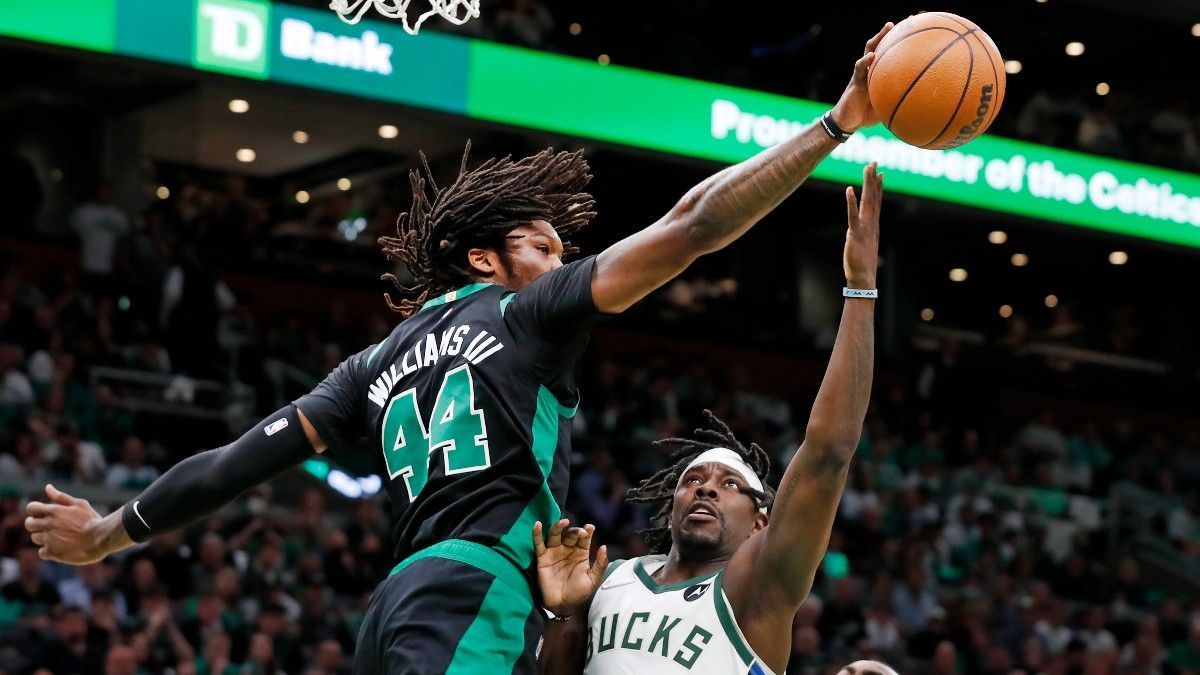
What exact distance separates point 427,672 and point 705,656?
46.4 inches

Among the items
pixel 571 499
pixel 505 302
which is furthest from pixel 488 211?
pixel 571 499

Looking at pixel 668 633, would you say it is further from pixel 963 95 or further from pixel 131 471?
pixel 131 471

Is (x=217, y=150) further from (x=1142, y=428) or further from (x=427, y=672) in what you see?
(x=427, y=672)

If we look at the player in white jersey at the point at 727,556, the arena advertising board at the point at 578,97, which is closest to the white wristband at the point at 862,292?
the player in white jersey at the point at 727,556

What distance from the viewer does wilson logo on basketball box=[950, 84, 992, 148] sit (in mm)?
4641

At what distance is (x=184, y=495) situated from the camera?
4.63m

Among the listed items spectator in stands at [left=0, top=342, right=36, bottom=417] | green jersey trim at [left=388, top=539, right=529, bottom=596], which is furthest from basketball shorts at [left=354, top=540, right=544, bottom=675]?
spectator in stands at [left=0, top=342, right=36, bottom=417]

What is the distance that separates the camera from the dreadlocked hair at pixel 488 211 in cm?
472

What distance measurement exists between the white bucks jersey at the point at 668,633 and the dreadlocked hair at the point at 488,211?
1.08 meters

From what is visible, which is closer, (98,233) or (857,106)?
(857,106)

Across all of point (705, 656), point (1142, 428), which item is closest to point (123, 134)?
point (1142, 428)

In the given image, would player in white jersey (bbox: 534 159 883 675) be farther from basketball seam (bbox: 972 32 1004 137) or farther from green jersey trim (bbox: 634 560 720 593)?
basketball seam (bbox: 972 32 1004 137)

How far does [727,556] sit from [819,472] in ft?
2.54

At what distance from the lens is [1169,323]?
24594mm
